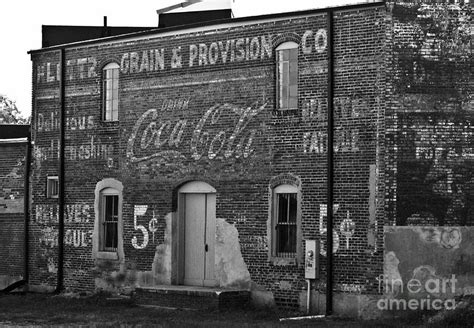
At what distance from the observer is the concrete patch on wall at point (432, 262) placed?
71.1 ft

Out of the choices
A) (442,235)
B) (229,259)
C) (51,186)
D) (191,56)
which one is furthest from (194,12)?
(442,235)

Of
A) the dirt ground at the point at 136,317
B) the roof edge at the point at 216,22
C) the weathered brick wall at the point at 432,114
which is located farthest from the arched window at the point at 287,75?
the dirt ground at the point at 136,317

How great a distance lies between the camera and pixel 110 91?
1096 inches

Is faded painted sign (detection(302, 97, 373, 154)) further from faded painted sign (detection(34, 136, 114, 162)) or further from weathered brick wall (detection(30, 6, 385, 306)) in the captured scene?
faded painted sign (detection(34, 136, 114, 162))

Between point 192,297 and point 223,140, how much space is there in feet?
13.0

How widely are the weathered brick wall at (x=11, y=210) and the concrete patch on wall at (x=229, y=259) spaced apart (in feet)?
24.6

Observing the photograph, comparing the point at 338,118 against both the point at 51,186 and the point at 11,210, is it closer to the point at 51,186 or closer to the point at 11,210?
the point at 51,186

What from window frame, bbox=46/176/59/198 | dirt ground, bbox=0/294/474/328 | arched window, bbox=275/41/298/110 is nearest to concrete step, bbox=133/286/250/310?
dirt ground, bbox=0/294/474/328

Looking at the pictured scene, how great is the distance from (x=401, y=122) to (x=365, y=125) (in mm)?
860

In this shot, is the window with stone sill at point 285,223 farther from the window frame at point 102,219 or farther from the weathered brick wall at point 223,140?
the window frame at point 102,219

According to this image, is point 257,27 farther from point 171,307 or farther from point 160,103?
point 171,307

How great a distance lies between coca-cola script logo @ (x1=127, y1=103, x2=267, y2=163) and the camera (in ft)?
80.8

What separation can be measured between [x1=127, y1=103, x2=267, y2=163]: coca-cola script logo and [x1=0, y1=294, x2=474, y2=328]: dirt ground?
12.9ft

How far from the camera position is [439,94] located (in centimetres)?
2209
